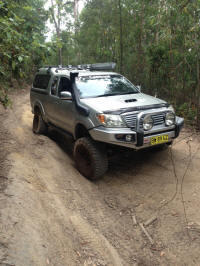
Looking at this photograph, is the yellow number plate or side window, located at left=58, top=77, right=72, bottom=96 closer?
the yellow number plate

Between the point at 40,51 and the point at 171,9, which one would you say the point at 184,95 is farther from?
the point at 40,51

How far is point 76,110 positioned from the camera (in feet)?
16.9

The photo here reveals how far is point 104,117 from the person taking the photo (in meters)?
4.41

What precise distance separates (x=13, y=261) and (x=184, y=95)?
24.5 ft

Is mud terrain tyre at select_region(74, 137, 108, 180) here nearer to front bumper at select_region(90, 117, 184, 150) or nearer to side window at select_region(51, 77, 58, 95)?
front bumper at select_region(90, 117, 184, 150)

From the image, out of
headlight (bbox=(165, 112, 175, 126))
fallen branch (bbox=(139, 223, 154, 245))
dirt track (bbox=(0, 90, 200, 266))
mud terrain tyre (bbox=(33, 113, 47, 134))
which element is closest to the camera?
dirt track (bbox=(0, 90, 200, 266))

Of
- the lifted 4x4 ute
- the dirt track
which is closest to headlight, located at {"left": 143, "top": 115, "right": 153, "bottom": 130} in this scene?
the lifted 4x4 ute

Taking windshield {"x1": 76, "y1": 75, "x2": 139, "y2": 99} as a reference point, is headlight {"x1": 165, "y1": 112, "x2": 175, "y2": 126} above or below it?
below

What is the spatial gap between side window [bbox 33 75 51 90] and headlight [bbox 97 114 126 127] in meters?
2.97

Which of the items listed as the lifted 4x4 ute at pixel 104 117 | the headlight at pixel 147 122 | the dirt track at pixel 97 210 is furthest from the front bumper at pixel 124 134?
the dirt track at pixel 97 210

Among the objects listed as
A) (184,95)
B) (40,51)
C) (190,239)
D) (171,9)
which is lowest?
(190,239)

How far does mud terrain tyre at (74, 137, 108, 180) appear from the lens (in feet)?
15.1

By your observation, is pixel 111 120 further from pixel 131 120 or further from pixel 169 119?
pixel 169 119

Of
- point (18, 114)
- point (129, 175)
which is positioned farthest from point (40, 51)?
point (18, 114)
